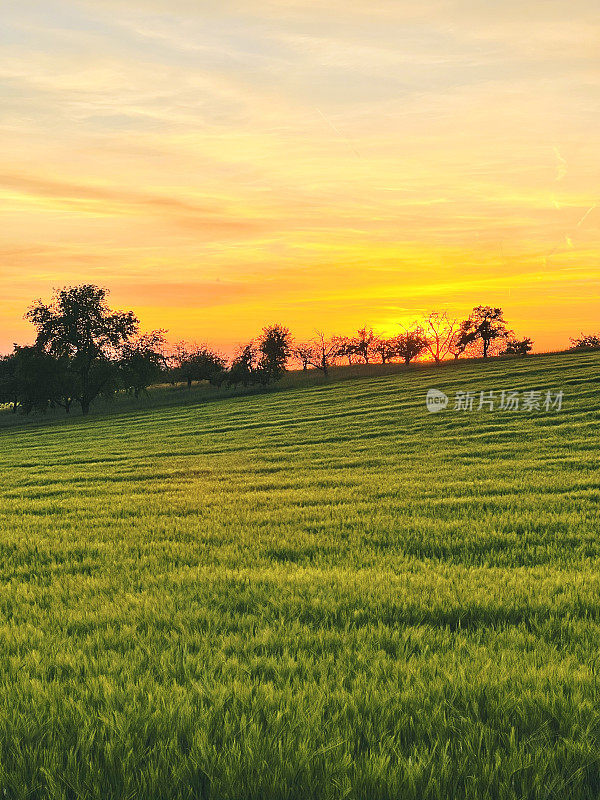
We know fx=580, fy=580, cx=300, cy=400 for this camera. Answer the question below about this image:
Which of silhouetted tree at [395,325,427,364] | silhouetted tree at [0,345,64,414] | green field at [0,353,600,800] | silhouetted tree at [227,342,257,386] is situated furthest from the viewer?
silhouetted tree at [395,325,427,364]

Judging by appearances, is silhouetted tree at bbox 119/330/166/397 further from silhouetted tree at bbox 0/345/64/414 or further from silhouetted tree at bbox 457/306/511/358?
silhouetted tree at bbox 457/306/511/358

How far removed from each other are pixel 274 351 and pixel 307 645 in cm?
8282

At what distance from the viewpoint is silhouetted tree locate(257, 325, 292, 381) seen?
273 ft

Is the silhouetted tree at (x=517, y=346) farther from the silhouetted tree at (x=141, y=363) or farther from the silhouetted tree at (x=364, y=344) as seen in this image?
the silhouetted tree at (x=141, y=363)

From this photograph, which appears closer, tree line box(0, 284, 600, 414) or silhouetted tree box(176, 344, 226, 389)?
tree line box(0, 284, 600, 414)

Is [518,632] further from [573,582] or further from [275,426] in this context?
[275,426]

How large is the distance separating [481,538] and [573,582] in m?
2.22

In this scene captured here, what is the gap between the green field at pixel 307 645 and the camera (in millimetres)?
3152

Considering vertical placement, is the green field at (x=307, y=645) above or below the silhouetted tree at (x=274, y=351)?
below

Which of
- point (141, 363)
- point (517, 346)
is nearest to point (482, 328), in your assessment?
point (517, 346)

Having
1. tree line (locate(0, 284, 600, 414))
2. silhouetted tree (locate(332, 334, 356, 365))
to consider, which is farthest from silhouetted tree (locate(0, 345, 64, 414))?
silhouetted tree (locate(332, 334, 356, 365))

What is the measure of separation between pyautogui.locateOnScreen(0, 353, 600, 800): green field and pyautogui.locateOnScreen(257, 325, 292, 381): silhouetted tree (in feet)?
230

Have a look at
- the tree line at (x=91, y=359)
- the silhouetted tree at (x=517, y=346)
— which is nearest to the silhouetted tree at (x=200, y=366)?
the tree line at (x=91, y=359)

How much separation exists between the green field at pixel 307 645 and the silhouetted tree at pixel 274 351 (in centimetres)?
7001
